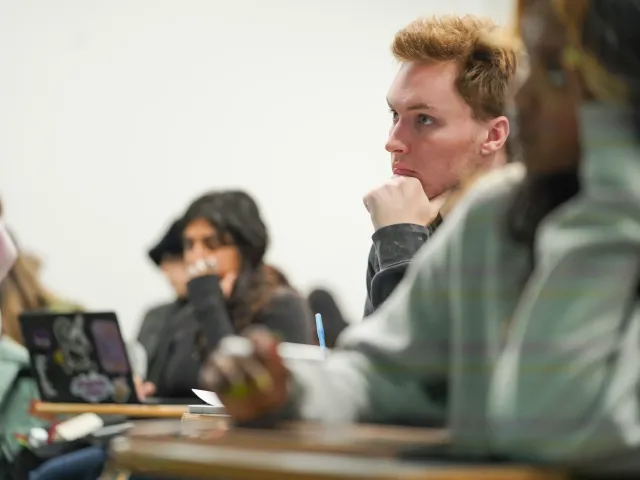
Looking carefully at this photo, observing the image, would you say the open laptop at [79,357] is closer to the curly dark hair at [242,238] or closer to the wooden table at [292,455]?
the curly dark hair at [242,238]

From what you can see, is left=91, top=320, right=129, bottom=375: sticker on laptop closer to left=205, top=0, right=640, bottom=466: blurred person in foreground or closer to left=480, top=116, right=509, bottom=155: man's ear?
left=480, top=116, right=509, bottom=155: man's ear

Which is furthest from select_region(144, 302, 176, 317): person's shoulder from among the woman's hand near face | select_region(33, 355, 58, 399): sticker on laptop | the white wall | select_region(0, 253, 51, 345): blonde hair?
select_region(33, 355, 58, 399): sticker on laptop

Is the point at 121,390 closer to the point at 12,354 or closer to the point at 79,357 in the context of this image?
the point at 79,357

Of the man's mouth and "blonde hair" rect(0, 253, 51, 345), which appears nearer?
the man's mouth

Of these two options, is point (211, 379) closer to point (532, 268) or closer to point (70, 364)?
point (532, 268)

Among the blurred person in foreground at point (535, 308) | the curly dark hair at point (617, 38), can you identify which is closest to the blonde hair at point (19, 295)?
the blurred person in foreground at point (535, 308)

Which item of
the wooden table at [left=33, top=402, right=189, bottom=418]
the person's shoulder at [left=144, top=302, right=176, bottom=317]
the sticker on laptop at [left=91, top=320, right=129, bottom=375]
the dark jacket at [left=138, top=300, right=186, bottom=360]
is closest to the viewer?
the wooden table at [left=33, top=402, right=189, bottom=418]

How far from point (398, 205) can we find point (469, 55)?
1.20 ft

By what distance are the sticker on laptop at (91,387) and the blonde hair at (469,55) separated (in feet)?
4.70

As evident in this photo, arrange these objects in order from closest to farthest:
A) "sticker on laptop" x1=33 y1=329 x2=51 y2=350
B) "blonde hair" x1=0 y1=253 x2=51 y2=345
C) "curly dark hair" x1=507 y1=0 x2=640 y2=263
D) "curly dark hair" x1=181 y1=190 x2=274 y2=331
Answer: "curly dark hair" x1=507 y1=0 x2=640 y2=263, "sticker on laptop" x1=33 y1=329 x2=51 y2=350, "curly dark hair" x1=181 y1=190 x2=274 y2=331, "blonde hair" x1=0 y1=253 x2=51 y2=345

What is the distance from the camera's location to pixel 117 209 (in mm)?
4543

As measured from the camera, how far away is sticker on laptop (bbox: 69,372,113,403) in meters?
2.89

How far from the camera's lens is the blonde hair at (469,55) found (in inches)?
69.1

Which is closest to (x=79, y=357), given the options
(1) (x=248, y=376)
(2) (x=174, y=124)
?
(2) (x=174, y=124)
